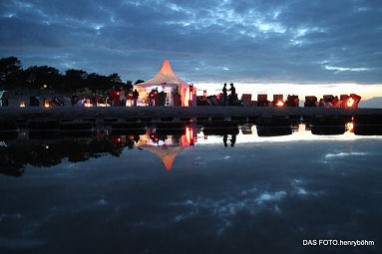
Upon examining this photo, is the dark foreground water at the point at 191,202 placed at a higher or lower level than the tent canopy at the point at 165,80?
lower

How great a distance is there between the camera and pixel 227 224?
391cm

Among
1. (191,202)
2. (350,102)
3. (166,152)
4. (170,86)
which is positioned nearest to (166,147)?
(166,152)

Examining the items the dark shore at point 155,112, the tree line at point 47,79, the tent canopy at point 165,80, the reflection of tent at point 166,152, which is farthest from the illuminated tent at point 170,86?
the tree line at point 47,79

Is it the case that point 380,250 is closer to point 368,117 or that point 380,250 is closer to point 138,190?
point 138,190

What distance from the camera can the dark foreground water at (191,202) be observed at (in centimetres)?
346

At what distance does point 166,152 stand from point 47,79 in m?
65.3

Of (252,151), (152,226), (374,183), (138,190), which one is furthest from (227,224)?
(252,151)

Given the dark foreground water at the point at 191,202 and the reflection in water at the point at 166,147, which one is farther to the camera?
the reflection in water at the point at 166,147

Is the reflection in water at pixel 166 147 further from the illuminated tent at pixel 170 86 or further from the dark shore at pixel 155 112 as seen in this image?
the illuminated tent at pixel 170 86

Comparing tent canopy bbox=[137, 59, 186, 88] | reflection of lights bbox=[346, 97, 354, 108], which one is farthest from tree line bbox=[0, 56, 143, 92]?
reflection of lights bbox=[346, 97, 354, 108]

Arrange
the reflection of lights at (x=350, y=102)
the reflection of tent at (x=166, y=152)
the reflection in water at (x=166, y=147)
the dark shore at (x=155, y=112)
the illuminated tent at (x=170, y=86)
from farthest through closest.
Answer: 1. the reflection of lights at (x=350, y=102)
2. the illuminated tent at (x=170, y=86)
3. the dark shore at (x=155, y=112)
4. the reflection in water at (x=166, y=147)
5. the reflection of tent at (x=166, y=152)

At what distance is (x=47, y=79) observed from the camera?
66750 millimetres

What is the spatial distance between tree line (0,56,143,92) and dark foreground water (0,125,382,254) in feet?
175

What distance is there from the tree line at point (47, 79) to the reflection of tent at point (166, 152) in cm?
5119
